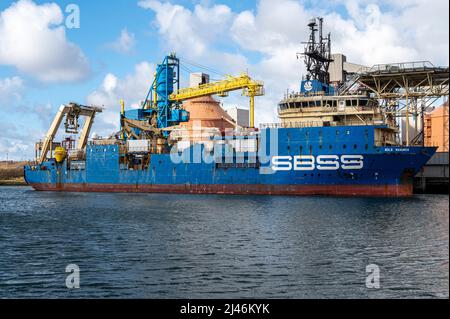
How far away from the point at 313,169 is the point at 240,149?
8651 mm

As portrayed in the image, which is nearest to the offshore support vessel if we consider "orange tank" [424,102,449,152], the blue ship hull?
the blue ship hull

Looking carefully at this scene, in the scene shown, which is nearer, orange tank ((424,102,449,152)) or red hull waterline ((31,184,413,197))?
red hull waterline ((31,184,413,197))

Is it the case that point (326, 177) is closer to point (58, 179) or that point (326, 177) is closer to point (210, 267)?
point (210, 267)

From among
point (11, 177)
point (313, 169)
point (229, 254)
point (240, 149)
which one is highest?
point (240, 149)

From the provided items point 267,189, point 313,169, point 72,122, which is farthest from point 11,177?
point 313,169

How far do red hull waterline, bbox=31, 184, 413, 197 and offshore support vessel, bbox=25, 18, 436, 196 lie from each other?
10 cm

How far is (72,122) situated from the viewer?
68.4 meters

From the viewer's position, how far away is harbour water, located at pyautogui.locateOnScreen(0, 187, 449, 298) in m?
13.9

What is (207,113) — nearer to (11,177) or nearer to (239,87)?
(239,87)

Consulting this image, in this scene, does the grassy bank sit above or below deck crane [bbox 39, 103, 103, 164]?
below

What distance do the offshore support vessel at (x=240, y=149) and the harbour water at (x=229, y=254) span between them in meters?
12.2

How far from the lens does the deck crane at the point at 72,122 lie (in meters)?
67.1

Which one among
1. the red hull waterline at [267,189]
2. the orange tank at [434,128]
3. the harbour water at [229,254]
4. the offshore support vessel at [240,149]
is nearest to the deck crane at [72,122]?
the offshore support vessel at [240,149]

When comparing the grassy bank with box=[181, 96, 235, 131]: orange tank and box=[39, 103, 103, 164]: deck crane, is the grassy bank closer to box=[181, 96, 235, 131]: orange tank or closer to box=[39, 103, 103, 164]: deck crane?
box=[39, 103, 103, 164]: deck crane
